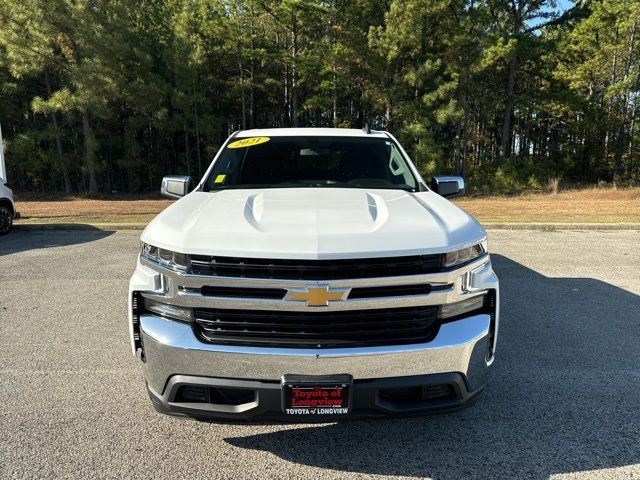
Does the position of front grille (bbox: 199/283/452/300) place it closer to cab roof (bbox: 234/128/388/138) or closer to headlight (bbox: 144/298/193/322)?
headlight (bbox: 144/298/193/322)

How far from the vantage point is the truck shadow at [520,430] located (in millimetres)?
2441

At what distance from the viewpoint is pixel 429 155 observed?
25469 mm

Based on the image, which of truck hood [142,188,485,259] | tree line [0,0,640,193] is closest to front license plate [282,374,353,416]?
truck hood [142,188,485,259]

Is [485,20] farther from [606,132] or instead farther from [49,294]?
[49,294]

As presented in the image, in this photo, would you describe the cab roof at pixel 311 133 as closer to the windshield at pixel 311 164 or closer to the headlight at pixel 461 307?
the windshield at pixel 311 164

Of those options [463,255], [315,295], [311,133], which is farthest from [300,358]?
[311,133]

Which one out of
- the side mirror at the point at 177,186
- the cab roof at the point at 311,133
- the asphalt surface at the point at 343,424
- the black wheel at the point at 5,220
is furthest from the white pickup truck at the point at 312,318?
the black wheel at the point at 5,220

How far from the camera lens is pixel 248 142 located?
4098 mm

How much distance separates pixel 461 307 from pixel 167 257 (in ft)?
4.99

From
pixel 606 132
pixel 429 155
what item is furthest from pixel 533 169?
pixel 606 132

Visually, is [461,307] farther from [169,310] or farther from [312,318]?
[169,310]

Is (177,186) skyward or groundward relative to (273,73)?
groundward

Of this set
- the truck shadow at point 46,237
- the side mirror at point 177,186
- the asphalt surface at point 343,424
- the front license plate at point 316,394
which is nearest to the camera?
the front license plate at point 316,394

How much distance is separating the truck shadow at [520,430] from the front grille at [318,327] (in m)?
0.75
